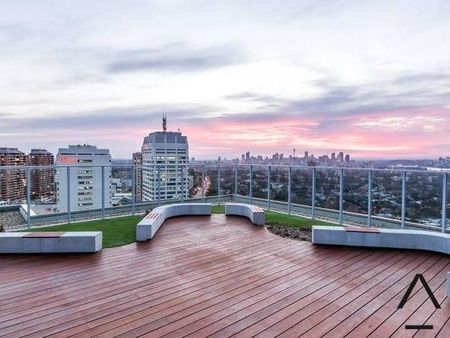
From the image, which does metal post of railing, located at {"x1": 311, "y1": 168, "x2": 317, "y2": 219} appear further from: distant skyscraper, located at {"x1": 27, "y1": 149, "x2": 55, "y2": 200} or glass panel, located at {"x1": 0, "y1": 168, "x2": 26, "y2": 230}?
glass panel, located at {"x1": 0, "y1": 168, "x2": 26, "y2": 230}

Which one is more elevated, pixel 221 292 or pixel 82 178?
pixel 82 178

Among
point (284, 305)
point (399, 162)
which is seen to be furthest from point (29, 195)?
point (399, 162)

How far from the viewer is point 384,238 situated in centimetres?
478

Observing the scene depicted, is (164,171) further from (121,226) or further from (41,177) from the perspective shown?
(41,177)

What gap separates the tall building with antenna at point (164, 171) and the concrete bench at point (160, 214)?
2.53 ft

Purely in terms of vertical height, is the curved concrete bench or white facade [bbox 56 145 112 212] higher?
white facade [bbox 56 145 112 212]

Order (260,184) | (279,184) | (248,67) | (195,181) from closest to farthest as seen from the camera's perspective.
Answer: (279,184) → (260,184) → (195,181) → (248,67)

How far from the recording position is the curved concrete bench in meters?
4.55

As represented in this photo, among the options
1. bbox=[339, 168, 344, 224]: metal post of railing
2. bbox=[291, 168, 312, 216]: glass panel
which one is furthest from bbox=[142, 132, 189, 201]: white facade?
bbox=[339, 168, 344, 224]: metal post of railing

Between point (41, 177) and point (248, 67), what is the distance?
6.16 metres

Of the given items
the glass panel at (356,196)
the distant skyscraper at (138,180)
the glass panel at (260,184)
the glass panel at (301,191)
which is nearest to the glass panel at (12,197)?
the distant skyscraper at (138,180)

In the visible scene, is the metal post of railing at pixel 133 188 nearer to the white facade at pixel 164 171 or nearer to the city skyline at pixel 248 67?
the white facade at pixel 164 171

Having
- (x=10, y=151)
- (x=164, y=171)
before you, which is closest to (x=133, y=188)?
(x=164, y=171)

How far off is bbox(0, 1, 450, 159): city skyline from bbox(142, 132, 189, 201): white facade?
713 mm
